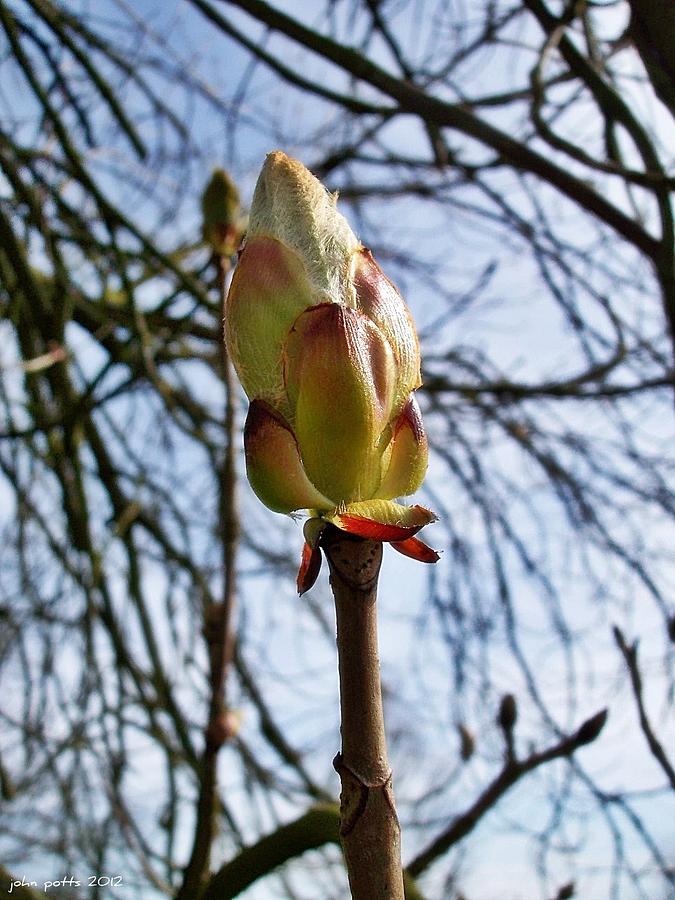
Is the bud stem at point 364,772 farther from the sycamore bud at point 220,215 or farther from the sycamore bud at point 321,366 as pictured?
the sycamore bud at point 220,215

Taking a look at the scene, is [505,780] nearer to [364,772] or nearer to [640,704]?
[640,704]

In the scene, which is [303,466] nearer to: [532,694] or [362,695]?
[362,695]

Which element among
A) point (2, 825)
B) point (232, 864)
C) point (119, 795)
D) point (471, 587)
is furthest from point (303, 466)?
point (2, 825)

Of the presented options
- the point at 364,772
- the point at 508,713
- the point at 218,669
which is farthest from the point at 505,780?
the point at 364,772

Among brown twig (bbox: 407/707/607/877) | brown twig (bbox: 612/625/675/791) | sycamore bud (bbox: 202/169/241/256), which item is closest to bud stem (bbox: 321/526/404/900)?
brown twig (bbox: 407/707/607/877)

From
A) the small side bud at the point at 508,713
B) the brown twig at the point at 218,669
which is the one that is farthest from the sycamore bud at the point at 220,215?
the small side bud at the point at 508,713

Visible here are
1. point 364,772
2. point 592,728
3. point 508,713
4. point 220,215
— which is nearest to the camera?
point 364,772
